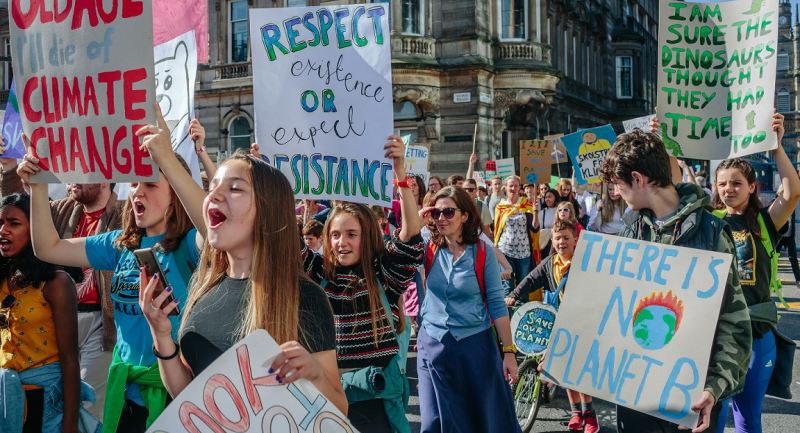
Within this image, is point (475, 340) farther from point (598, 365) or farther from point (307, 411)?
point (307, 411)

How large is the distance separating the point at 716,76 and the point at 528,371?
8.45 ft

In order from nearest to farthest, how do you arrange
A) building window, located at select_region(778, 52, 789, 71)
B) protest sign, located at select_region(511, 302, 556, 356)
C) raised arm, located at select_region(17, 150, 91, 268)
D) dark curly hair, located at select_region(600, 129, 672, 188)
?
dark curly hair, located at select_region(600, 129, 672, 188) → raised arm, located at select_region(17, 150, 91, 268) → protest sign, located at select_region(511, 302, 556, 356) → building window, located at select_region(778, 52, 789, 71)

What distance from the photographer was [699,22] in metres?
5.07

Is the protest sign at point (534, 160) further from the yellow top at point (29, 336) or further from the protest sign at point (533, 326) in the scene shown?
the yellow top at point (29, 336)

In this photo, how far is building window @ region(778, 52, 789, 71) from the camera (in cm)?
9188

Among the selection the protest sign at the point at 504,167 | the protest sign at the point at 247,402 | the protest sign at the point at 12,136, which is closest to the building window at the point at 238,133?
the protest sign at the point at 504,167

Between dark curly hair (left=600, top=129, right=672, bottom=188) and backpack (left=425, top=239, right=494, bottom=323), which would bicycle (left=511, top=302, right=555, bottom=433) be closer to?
backpack (left=425, top=239, right=494, bottom=323)

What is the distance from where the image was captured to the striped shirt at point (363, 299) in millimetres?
3799

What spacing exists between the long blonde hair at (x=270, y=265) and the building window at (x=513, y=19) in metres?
22.7

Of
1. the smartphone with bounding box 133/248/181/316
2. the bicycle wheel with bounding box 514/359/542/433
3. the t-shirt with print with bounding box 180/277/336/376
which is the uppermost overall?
the smartphone with bounding box 133/248/181/316

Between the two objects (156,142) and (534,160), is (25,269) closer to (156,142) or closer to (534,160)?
(156,142)

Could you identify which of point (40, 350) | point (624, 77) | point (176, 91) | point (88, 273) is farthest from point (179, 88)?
point (624, 77)

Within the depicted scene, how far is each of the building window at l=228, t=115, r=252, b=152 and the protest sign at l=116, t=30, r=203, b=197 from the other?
2060 centimetres

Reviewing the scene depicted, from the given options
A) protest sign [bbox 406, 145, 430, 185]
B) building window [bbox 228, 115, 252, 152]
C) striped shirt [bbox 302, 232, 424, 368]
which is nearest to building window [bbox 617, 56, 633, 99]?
building window [bbox 228, 115, 252, 152]
